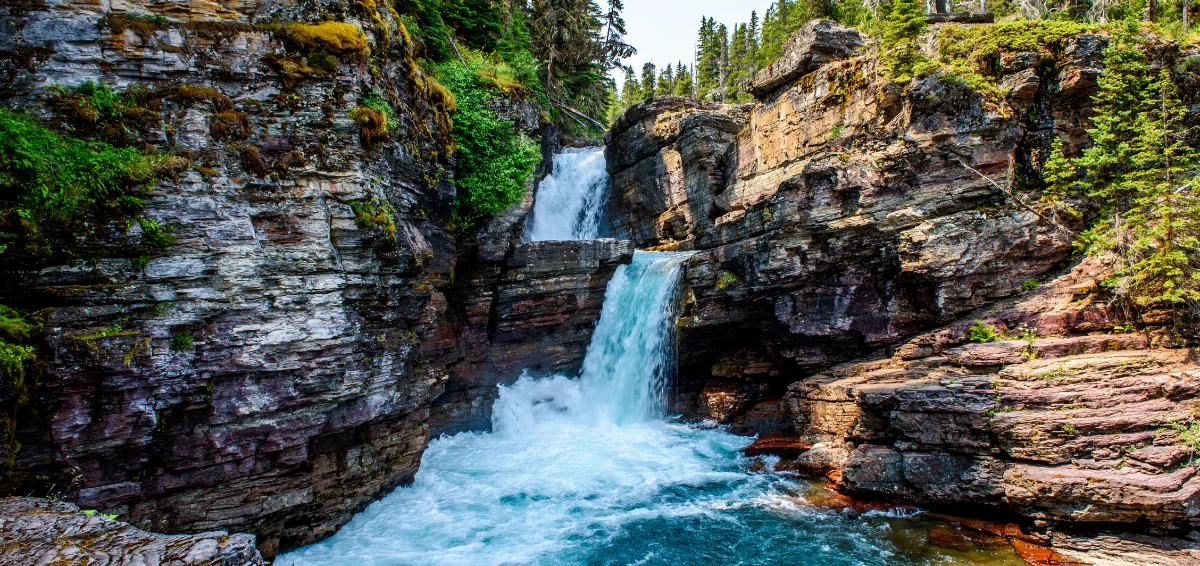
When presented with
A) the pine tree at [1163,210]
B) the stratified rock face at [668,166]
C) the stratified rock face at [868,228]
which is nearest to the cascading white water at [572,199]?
the stratified rock face at [668,166]

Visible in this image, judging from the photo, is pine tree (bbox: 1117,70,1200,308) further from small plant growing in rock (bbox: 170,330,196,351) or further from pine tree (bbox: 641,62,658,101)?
pine tree (bbox: 641,62,658,101)

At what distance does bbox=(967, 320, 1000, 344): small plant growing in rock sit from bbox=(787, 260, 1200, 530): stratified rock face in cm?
22

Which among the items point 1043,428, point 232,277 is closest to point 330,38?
point 232,277

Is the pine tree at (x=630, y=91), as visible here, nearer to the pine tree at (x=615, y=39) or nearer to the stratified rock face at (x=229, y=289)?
the pine tree at (x=615, y=39)

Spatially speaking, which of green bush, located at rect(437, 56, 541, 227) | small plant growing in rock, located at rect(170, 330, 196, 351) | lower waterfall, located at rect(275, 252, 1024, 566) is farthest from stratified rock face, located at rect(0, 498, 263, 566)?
green bush, located at rect(437, 56, 541, 227)

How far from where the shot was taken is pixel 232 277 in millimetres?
9906

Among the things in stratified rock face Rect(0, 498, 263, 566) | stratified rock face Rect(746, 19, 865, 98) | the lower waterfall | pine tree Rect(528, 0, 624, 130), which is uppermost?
pine tree Rect(528, 0, 624, 130)

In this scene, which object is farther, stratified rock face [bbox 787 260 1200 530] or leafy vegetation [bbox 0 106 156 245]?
stratified rock face [bbox 787 260 1200 530]

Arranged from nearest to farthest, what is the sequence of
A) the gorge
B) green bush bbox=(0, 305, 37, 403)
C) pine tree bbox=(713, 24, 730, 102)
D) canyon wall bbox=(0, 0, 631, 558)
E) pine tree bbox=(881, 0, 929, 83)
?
green bush bbox=(0, 305, 37, 403)
canyon wall bbox=(0, 0, 631, 558)
the gorge
pine tree bbox=(881, 0, 929, 83)
pine tree bbox=(713, 24, 730, 102)

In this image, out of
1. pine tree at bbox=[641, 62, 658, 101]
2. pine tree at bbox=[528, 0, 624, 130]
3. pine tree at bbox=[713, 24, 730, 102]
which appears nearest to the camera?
pine tree at bbox=[528, 0, 624, 130]

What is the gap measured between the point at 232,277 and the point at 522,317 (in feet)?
31.4

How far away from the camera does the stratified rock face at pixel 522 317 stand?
58.2 ft

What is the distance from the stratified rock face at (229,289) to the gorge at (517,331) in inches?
2.2

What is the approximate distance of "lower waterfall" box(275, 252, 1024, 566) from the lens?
10969mm
